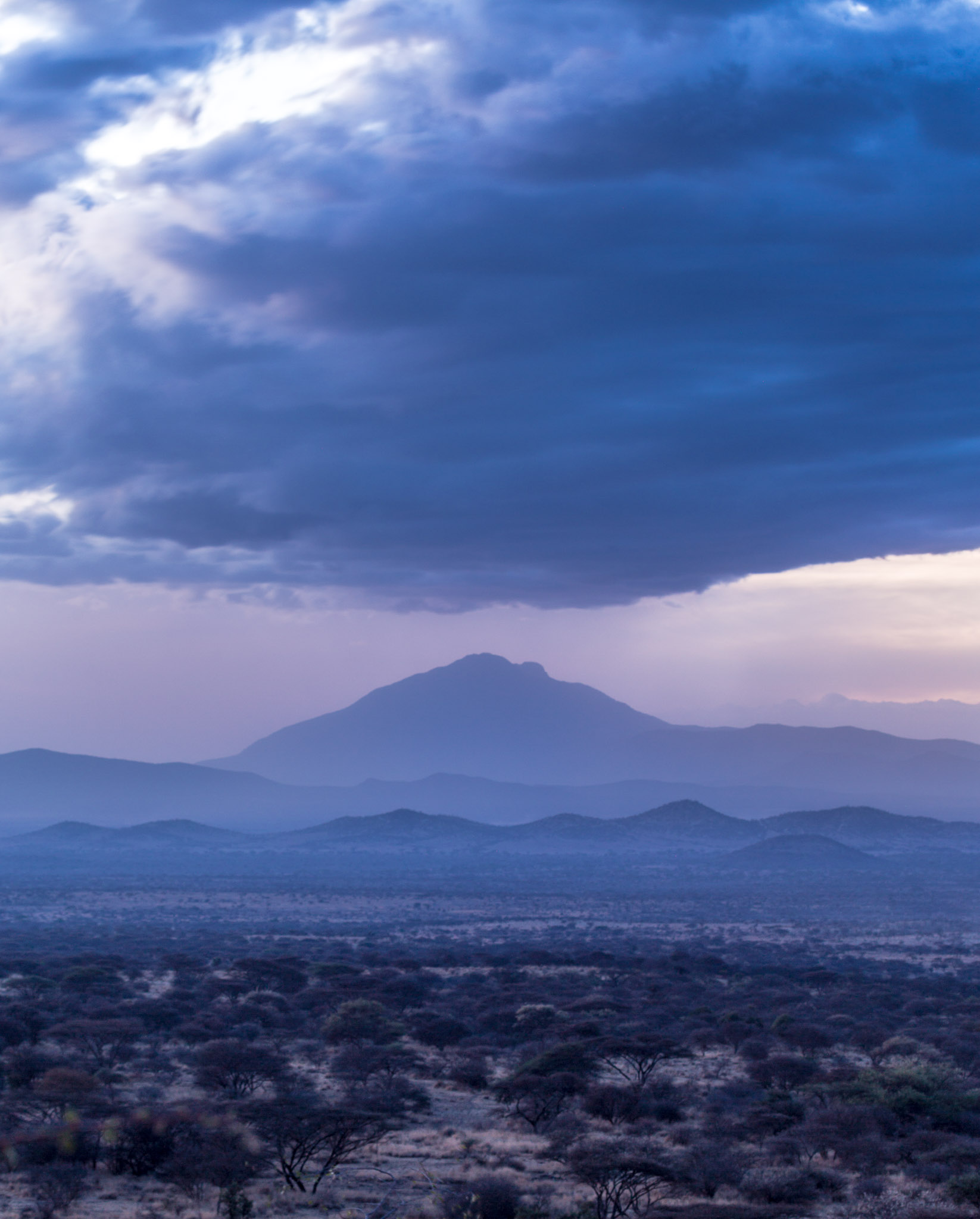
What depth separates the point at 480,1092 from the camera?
96.0ft

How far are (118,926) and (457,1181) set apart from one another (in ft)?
230

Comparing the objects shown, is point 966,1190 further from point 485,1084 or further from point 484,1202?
point 485,1084

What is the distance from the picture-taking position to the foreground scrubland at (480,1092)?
746 inches

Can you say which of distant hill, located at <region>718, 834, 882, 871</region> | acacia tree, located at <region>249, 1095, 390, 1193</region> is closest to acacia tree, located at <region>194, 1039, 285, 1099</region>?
acacia tree, located at <region>249, 1095, 390, 1193</region>

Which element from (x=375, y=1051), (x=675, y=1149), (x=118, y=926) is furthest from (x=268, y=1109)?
(x=118, y=926)

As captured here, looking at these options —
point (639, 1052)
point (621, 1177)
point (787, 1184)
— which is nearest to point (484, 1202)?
point (621, 1177)

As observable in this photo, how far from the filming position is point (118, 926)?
8231 centimetres

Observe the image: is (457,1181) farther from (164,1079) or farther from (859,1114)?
(164,1079)

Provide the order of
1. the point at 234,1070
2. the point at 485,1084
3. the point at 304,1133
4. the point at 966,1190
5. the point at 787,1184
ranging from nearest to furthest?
the point at 966,1190 → the point at 787,1184 → the point at 304,1133 → the point at 234,1070 → the point at 485,1084

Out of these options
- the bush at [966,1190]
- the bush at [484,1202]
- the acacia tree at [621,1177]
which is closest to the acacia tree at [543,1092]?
the acacia tree at [621,1177]

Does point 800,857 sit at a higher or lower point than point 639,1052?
lower

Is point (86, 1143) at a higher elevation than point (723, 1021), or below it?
higher

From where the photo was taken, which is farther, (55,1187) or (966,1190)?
(55,1187)

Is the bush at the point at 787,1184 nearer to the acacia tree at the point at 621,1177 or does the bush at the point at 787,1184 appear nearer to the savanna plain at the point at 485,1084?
the savanna plain at the point at 485,1084
